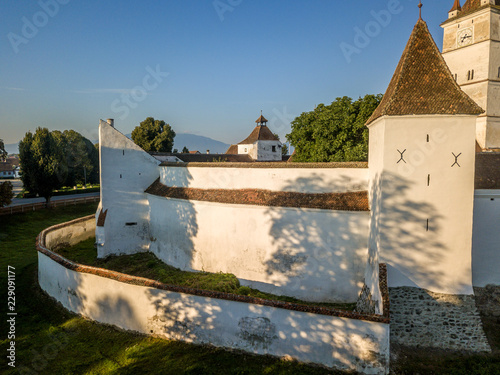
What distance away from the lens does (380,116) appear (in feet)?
35.5

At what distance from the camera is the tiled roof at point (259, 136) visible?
178 ft

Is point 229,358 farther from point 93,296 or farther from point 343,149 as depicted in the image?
point 343,149

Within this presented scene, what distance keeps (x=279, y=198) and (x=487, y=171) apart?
8926mm

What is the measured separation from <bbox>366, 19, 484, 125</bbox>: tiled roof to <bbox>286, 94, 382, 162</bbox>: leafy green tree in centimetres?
871

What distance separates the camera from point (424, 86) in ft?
35.6

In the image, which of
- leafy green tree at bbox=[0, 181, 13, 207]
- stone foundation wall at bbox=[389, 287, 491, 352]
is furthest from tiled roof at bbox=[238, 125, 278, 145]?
stone foundation wall at bbox=[389, 287, 491, 352]

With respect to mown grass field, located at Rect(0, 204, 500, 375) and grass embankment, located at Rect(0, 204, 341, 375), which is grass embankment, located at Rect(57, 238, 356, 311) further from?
grass embankment, located at Rect(0, 204, 341, 375)

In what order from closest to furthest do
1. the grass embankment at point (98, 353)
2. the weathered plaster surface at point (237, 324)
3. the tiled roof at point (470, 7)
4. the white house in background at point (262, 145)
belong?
the weathered plaster surface at point (237, 324) → the grass embankment at point (98, 353) → the tiled roof at point (470, 7) → the white house in background at point (262, 145)

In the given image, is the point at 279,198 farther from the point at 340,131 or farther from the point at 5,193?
the point at 5,193

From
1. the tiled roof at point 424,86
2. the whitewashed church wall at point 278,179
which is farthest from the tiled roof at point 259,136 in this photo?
the tiled roof at point 424,86

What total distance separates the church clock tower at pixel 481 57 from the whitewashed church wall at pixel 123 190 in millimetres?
27763

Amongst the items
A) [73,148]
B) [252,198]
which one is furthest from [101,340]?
[73,148]

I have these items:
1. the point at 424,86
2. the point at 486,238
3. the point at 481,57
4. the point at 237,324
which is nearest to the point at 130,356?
the point at 237,324

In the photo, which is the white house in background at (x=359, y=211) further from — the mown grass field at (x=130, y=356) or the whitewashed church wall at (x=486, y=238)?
the mown grass field at (x=130, y=356)
